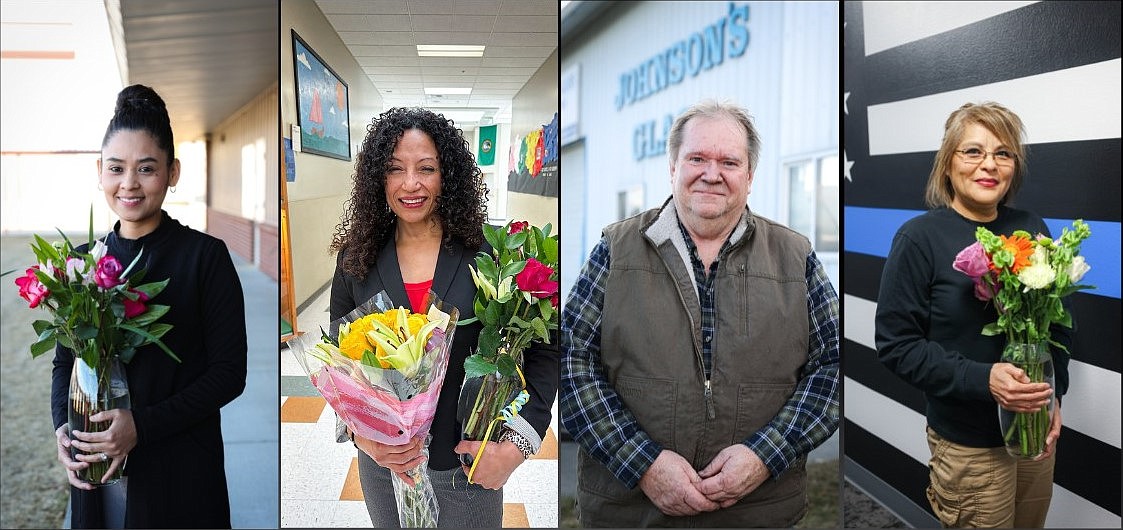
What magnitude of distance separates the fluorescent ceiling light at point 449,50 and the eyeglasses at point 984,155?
1.53 metres

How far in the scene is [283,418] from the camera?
251 centimetres

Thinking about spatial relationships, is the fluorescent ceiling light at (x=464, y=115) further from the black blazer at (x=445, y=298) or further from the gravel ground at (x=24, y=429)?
the gravel ground at (x=24, y=429)

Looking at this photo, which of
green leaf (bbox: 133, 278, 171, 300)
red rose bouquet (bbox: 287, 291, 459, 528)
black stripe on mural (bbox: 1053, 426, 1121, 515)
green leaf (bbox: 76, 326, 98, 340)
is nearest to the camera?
red rose bouquet (bbox: 287, 291, 459, 528)

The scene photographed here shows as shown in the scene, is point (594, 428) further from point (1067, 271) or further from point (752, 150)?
point (1067, 271)

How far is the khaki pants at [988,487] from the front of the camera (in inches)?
98.0

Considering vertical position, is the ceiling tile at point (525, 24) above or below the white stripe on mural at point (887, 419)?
above

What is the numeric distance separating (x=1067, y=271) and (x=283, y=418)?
2.33 metres

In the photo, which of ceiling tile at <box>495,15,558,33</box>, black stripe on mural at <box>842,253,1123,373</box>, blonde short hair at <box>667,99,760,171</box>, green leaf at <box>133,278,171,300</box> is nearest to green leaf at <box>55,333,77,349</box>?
green leaf at <box>133,278,171,300</box>

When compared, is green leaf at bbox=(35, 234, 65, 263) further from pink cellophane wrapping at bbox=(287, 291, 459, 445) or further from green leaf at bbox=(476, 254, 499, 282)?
green leaf at bbox=(476, 254, 499, 282)

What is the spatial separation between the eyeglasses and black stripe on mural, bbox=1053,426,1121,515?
771 millimetres

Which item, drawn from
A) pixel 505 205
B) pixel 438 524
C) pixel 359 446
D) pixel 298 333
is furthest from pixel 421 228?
pixel 438 524

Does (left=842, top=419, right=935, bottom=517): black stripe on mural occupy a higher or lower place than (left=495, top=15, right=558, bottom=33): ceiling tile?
lower

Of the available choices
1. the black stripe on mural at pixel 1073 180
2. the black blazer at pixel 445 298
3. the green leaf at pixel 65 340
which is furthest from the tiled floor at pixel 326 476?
the black stripe on mural at pixel 1073 180

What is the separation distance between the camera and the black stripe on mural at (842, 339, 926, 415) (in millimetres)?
2646
